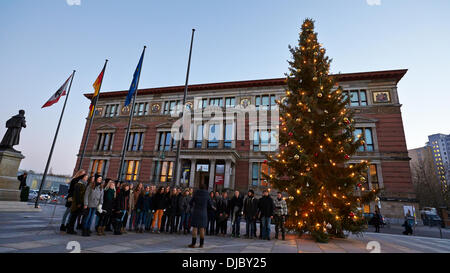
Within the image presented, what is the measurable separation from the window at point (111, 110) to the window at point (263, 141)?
2239 cm

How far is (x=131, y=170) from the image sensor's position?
2905cm

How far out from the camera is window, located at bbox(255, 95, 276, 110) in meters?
26.5

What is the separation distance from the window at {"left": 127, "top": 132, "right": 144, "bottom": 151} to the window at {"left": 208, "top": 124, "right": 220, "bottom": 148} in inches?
412

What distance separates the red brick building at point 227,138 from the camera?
71.5 feet

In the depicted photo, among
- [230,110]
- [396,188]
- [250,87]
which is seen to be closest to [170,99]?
[230,110]

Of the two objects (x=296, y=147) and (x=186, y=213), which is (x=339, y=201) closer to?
(x=296, y=147)

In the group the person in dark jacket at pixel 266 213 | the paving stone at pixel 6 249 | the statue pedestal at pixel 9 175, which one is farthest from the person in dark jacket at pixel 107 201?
the statue pedestal at pixel 9 175

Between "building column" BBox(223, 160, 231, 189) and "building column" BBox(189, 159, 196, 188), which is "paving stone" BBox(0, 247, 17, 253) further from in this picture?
"building column" BBox(189, 159, 196, 188)

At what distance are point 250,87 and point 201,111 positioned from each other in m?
7.35

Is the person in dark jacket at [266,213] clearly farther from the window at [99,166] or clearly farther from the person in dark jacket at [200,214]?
the window at [99,166]

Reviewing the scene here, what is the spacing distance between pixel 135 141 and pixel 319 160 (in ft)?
90.5

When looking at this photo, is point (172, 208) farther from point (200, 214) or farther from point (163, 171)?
point (163, 171)

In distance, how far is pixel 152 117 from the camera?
101 ft

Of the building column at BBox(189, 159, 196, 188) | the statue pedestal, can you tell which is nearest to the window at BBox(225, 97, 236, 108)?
the building column at BBox(189, 159, 196, 188)
